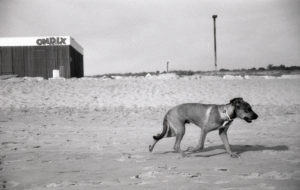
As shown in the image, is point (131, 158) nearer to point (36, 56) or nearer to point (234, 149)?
point (234, 149)

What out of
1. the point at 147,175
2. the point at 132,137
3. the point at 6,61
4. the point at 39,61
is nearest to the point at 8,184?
the point at 147,175

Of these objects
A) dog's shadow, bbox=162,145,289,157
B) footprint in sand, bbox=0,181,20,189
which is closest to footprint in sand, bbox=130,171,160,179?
footprint in sand, bbox=0,181,20,189

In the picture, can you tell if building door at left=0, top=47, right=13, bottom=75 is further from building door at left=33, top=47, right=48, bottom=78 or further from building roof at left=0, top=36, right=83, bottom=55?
building door at left=33, top=47, right=48, bottom=78

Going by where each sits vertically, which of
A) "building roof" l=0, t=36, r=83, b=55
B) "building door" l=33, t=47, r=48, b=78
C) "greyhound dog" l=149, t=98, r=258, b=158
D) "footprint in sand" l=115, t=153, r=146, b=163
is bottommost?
"footprint in sand" l=115, t=153, r=146, b=163

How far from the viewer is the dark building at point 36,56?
40.5 meters

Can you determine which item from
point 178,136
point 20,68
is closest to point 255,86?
point 178,136

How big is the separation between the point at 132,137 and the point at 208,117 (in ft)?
12.3

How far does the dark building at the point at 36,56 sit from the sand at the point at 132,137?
49.7ft

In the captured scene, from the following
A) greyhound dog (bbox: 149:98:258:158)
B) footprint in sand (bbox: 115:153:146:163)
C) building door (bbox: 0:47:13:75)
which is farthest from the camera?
building door (bbox: 0:47:13:75)

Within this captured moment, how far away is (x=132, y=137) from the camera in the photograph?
11859 mm

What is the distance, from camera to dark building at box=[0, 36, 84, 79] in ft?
133

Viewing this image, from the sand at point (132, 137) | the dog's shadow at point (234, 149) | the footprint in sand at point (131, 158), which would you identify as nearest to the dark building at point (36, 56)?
the sand at point (132, 137)

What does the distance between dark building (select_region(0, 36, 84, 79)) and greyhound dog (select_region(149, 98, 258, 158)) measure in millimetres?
32750

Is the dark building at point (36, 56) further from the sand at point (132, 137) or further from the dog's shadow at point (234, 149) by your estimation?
the dog's shadow at point (234, 149)
